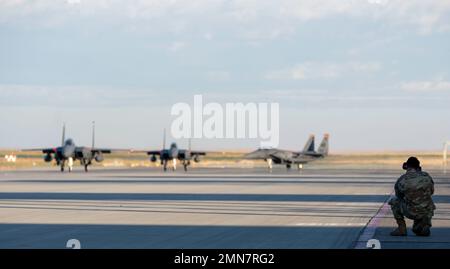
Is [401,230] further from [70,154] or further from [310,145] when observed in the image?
[310,145]

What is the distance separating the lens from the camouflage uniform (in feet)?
65.9

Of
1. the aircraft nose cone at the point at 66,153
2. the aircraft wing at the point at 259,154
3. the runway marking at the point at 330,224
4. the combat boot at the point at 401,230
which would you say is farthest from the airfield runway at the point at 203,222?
the aircraft wing at the point at 259,154

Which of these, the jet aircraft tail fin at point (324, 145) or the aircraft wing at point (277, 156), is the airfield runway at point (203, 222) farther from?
the jet aircraft tail fin at point (324, 145)

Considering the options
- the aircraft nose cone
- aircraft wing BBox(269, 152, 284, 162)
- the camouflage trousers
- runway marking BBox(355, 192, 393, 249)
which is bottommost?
runway marking BBox(355, 192, 393, 249)

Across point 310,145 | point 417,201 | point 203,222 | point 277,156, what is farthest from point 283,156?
point 417,201

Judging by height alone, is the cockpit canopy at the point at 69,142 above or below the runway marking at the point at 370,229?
above

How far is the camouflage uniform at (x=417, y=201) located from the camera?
2009 centimetres

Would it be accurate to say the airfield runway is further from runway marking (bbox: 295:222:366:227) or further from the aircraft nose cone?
the aircraft nose cone

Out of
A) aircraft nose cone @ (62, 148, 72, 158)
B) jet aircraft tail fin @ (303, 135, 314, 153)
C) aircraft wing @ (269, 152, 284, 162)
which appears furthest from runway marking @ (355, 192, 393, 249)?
jet aircraft tail fin @ (303, 135, 314, 153)

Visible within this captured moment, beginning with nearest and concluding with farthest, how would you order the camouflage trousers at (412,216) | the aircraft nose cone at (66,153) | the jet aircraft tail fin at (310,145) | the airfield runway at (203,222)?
the airfield runway at (203,222), the camouflage trousers at (412,216), the aircraft nose cone at (66,153), the jet aircraft tail fin at (310,145)
